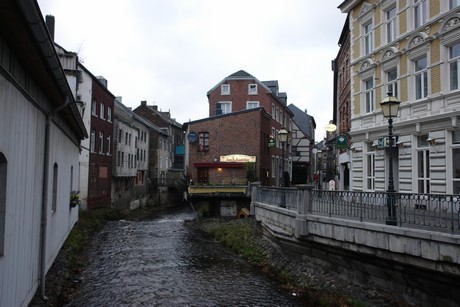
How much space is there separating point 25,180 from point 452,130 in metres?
12.9

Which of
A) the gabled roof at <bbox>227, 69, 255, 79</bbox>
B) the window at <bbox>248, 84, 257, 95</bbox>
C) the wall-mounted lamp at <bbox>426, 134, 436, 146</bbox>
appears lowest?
the wall-mounted lamp at <bbox>426, 134, 436, 146</bbox>

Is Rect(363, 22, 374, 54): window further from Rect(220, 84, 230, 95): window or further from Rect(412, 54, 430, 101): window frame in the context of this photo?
Rect(220, 84, 230, 95): window

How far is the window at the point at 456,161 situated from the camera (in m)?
13.1

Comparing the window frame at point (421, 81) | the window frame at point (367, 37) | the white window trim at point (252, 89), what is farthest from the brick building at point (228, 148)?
the window frame at point (421, 81)

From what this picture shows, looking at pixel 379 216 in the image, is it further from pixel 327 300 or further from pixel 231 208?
pixel 231 208

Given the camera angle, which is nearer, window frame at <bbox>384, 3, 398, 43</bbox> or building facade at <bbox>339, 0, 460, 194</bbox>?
building facade at <bbox>339, 0, 460, 194</bbox>

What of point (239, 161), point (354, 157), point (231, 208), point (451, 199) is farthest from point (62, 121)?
point (239, 161)

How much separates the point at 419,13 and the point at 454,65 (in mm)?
2936

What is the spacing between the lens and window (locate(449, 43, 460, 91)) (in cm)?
1328

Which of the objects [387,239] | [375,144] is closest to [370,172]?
[375,144]

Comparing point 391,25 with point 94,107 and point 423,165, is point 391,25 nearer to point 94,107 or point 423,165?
point 423,165

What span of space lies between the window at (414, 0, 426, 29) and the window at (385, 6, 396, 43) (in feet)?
4.56

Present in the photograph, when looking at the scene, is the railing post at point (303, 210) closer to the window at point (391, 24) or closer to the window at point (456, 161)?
the window at point (456, 161)

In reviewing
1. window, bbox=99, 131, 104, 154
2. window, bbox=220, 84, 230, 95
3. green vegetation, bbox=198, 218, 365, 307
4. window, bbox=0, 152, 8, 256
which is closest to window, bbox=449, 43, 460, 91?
green vegetation, bbox=198, 218, 365, 307
